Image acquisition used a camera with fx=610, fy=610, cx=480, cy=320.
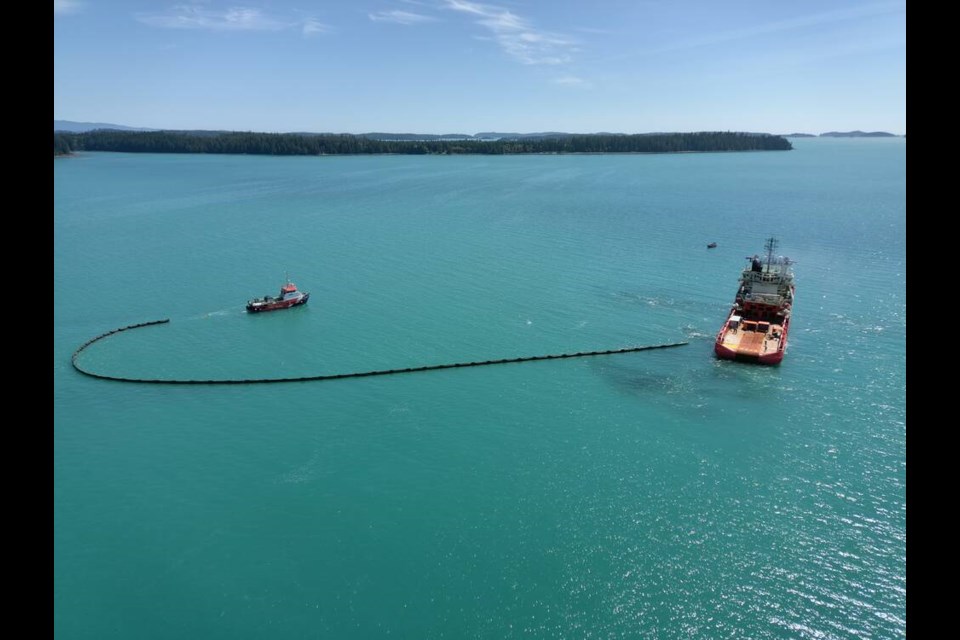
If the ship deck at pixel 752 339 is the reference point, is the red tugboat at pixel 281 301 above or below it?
above

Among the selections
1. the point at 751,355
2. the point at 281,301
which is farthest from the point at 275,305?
the point at 751,355

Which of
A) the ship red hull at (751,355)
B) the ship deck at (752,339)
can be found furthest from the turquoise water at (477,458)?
the ship deck at (752,339)

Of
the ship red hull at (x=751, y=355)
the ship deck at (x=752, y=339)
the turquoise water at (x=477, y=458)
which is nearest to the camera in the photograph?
the turquoise water at (x=477, y=458)

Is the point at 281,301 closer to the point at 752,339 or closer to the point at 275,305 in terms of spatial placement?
the point at 275,305

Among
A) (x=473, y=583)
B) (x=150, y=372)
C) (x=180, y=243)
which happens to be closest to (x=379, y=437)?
(x=473, y=583)

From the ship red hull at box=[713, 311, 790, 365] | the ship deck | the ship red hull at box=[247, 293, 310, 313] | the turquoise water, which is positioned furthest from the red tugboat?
the ship deck

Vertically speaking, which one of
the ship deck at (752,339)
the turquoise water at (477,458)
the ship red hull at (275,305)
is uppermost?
the ship red hull at (275,305)

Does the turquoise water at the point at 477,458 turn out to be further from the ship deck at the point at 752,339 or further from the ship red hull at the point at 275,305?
the ship deck at the point at 752,339
